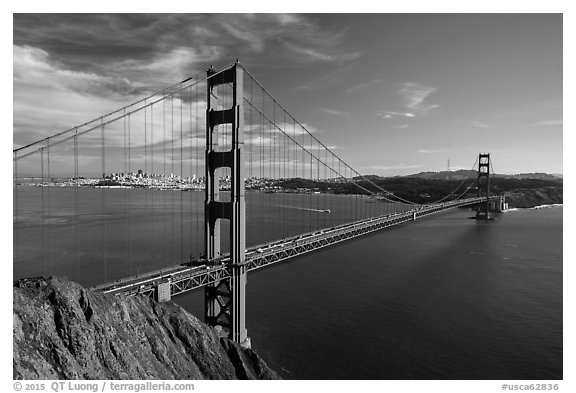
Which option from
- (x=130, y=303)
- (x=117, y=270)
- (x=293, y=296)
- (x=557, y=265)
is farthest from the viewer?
(x=557, y=265)

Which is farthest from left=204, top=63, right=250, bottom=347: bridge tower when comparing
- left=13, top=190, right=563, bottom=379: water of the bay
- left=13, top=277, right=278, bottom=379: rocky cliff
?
left=13, top=277, right=278, bottom=379: rocky cliff

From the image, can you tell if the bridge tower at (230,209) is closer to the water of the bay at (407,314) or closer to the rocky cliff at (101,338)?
the water of the bay at (407,314)

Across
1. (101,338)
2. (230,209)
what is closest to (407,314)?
(230,209)

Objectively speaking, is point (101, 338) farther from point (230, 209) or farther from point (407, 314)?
point (407, 314)

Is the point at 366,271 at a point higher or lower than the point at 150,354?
lower

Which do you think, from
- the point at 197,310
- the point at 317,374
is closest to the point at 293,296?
the point at 197,310

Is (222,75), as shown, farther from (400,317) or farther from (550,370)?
(550,370)

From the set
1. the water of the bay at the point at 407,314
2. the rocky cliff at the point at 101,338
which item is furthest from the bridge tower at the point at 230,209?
the rocky cliff at the point at 101,338

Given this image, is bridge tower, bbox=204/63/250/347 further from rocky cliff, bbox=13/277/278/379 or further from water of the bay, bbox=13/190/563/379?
rocky cliff, bbox=13/277/278/379
